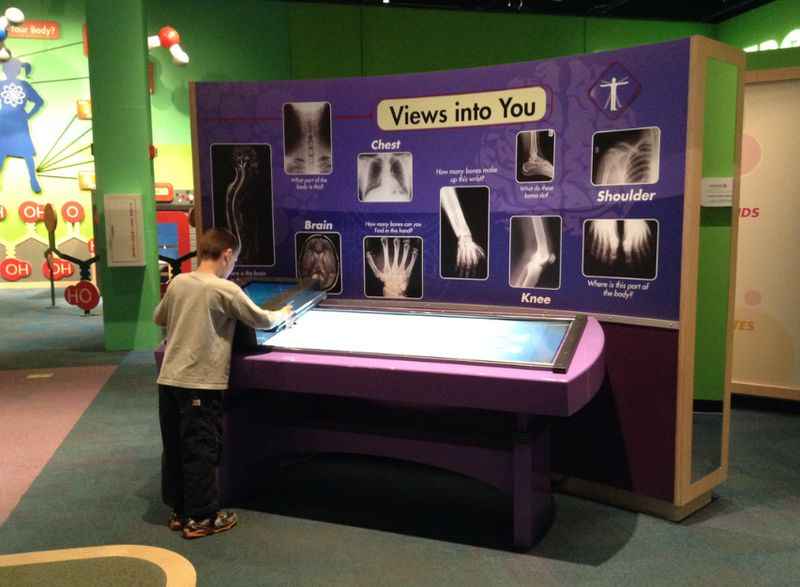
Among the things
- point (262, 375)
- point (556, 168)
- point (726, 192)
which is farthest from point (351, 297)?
point (726, 192)

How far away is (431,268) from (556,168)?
811 millimetres

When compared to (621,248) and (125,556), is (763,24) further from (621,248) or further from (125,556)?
(125,556)

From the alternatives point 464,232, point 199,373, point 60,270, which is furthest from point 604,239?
point 60,270

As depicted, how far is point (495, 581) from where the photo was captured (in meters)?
2.80

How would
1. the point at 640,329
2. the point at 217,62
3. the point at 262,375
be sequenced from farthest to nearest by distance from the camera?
the point at 217,62, the point at 640,329, the point at 262,375

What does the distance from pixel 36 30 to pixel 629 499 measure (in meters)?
11.1

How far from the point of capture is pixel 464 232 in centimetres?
367

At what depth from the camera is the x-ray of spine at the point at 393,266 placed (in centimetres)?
381

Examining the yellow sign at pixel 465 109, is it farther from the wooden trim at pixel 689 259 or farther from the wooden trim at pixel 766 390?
the wooden trim at pixel 766 390

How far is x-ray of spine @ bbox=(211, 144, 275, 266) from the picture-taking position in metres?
4.01

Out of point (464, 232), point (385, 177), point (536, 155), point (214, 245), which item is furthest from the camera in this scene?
point (385, 177)

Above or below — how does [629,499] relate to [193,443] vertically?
below

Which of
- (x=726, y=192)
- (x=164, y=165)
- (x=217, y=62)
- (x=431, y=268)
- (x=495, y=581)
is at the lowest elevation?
(x=495, y=581)

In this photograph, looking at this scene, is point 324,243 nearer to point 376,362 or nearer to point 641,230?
point 376,362
